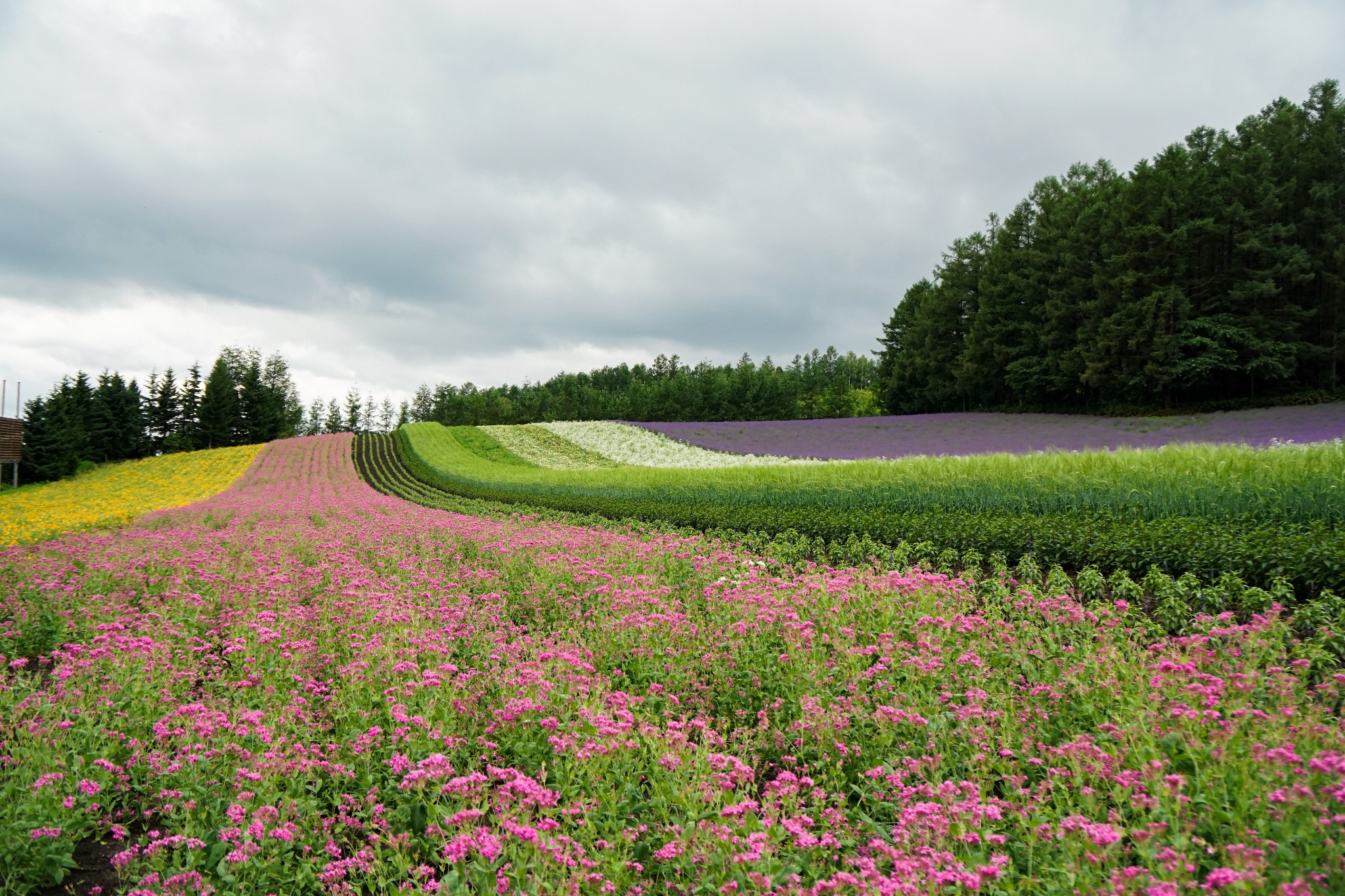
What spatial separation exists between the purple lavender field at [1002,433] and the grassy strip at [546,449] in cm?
664

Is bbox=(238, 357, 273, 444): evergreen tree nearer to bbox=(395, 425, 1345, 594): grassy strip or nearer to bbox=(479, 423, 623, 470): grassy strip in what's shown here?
bbox=(479, 423, 623, 470): grassy strip

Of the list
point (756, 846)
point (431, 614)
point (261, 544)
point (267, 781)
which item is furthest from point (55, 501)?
point (756, 846)

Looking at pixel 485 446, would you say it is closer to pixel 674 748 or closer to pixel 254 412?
pixel 254 412

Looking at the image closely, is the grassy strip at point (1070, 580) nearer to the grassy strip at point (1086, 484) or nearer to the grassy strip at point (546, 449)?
the grassy strip at point (1086, 484)

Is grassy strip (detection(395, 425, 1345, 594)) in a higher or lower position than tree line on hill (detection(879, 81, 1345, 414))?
lower

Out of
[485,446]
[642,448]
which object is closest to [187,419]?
[485,446]

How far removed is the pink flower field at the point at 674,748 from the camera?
291 cm

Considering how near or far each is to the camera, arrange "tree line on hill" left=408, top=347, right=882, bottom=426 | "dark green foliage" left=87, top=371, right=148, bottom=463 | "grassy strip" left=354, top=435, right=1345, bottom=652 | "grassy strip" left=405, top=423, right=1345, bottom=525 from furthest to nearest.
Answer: "tree line on hill" left=408, top=347, right=882, bottom=426
"dark green foliage" left=87, top=371, right=148, bottom=463
"grassy strip" left=405, top=423, right=1345, bottom=525
"grassy strip" left=354, top=435, right=1345, bottom=652

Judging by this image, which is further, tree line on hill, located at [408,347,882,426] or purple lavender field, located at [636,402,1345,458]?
tree line on hill, located at [408,347,882,426]

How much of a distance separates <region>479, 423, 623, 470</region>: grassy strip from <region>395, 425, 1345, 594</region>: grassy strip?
16.0 m

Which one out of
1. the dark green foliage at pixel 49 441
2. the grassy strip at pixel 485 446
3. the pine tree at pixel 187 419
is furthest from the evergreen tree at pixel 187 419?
the grassy strip at pixel 485 446

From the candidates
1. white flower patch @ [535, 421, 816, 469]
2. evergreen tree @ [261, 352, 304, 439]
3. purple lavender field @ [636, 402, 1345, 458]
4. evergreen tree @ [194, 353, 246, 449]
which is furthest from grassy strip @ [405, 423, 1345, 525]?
evergreen tree @ [261, 352, 304, 439]

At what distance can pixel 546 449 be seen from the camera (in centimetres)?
4756

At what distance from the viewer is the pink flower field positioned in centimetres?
291
